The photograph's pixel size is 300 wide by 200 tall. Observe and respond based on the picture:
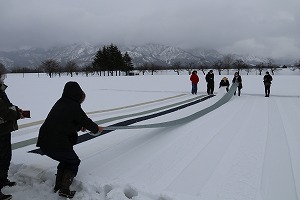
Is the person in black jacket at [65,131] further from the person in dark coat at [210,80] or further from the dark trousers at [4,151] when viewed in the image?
the person in dark coat at [210,80]

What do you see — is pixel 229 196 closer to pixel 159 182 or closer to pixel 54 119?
pixel 159 182

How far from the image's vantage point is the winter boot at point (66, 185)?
3.47m

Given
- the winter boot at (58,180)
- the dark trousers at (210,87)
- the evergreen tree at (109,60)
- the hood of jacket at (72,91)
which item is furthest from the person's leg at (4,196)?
the evergreen tree at (109,60)

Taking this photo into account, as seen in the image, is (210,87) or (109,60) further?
(109,60)

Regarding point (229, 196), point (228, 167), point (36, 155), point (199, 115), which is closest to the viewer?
point (229, 196)

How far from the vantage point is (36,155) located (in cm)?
487

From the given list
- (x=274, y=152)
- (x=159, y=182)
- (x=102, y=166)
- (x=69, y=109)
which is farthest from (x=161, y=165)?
(x=274, y=152)

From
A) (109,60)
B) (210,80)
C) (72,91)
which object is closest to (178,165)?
(72,91)

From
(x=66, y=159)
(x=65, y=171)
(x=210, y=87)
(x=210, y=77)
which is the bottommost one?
(x=65, y=171)

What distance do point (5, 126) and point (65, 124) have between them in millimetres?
776

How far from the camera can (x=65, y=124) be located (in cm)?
349

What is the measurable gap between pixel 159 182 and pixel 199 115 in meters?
4.89

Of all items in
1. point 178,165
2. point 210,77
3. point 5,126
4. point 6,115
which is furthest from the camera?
point 210,77

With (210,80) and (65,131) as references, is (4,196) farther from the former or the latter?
(210,80)
